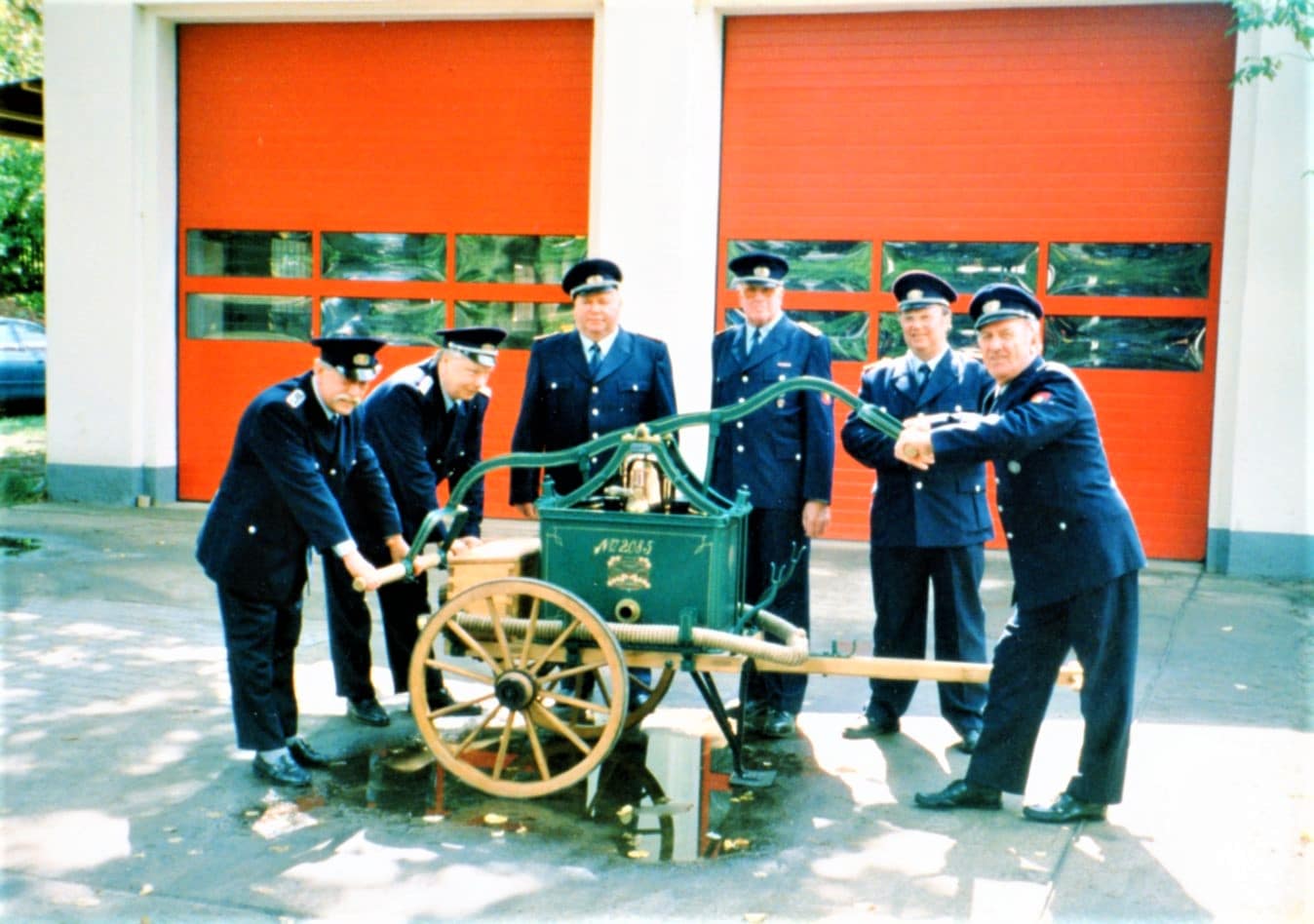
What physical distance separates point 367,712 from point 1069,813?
9.22 feet

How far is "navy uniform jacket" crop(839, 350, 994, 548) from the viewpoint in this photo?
17.5ft

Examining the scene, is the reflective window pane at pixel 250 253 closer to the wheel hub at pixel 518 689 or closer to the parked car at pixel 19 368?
the wheel hub at pixel 518 689

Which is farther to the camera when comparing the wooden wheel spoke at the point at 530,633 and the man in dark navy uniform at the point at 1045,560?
the wooden wheel spoke at the point at 530,633

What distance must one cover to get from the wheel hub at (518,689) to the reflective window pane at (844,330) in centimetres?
552

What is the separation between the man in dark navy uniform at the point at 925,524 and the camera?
17.5 feet

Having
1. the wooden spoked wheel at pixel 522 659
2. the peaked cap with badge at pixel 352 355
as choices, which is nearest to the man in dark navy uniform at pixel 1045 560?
the wooden spoked wheel at pixel 522 659

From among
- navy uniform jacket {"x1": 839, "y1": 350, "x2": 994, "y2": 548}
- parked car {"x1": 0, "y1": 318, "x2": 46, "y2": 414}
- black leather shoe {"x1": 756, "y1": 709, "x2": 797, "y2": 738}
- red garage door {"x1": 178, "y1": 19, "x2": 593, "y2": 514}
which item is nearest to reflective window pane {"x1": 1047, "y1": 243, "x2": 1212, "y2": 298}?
red garage door {"x1": 178, "y1": 19, "x2": 593, "y2": 514}

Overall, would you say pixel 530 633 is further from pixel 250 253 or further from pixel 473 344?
pixel 250 253

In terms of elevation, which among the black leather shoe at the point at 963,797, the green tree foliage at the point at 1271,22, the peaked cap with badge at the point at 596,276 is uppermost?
the green tree foliage at the point at 1271,22

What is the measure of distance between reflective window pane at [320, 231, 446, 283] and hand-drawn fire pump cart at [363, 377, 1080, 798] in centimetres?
600

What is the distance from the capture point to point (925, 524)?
17.5 ft

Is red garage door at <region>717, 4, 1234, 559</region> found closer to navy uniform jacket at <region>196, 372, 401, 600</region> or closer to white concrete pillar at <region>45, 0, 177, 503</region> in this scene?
white concrete pillar at <region>45, 0, 177, 503</region>

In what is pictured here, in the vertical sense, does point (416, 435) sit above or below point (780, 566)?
above

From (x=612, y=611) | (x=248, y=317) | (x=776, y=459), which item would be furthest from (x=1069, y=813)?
(x=248, y=317)
